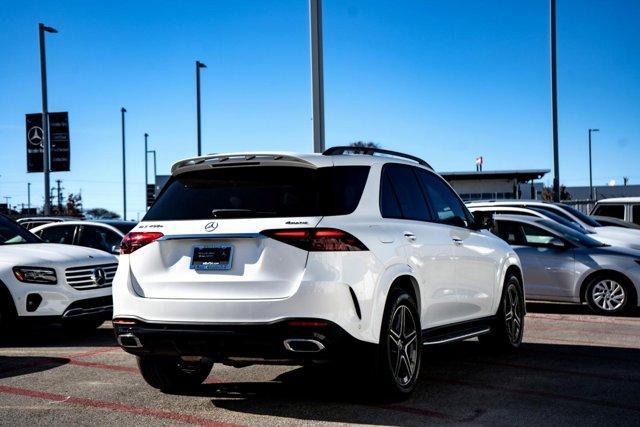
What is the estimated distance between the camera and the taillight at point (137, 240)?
591 cm

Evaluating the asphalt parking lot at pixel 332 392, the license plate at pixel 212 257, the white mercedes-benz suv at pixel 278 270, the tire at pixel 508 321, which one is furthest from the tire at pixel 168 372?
the tire at pixel 508 321

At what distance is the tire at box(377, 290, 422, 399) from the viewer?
580 centimetres

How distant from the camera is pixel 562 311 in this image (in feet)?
44.1

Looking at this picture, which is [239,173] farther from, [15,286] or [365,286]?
[15,286]

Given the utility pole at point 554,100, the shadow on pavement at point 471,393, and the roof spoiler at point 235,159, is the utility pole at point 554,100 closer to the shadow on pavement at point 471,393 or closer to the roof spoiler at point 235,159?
the shadow on pavement at point 471,393

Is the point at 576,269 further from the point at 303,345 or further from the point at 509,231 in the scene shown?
the point at 303,345

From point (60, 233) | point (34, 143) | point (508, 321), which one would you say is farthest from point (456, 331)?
point (34, 143)

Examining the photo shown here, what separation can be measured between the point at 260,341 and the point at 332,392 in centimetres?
132

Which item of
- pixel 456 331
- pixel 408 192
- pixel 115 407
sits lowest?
pixel 115 407

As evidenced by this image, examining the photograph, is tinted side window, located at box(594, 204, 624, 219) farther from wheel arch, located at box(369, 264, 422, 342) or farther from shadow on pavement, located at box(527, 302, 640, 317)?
wheel arch, located at box(369, 264, 422, 342)

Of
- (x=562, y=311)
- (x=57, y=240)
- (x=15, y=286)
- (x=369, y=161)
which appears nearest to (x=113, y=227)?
(x=57, y=240)

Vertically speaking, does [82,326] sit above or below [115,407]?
below

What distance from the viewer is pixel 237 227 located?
562cm

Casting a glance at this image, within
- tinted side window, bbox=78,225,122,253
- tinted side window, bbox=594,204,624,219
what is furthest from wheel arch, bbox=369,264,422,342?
tinted side window, bbox=594,204,624,219
